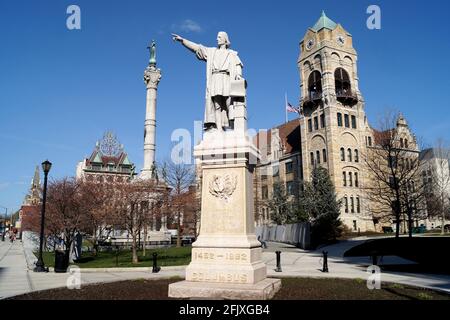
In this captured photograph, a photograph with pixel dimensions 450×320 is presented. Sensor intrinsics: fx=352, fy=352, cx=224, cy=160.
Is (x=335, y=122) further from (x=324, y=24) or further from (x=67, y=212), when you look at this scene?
(x=67, y=212)

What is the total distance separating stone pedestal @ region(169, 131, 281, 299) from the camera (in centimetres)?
697

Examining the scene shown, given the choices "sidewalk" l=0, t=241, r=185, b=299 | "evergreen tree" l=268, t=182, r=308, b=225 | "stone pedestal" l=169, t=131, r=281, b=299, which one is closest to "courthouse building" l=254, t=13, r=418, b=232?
"evergreen tree" l=268, t=182, r=308, b=225

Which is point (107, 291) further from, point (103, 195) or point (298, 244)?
point (298, 244)

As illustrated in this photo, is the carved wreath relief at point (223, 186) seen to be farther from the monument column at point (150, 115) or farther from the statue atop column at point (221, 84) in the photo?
the monument column at point (150, 115)

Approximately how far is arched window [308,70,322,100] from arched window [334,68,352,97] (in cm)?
→ 245

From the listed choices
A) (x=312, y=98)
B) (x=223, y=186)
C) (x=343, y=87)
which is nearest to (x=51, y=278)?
(x=223, y=186)

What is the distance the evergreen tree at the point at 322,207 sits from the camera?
3503cm

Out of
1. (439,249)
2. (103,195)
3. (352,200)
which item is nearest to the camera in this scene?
(439,249)

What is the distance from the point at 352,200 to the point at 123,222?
3778cm

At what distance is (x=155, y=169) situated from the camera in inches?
1642

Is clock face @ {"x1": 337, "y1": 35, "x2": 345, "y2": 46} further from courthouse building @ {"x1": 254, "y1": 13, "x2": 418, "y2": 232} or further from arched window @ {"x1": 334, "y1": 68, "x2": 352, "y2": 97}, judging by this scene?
arched window @ {"x1": 334, "y1": 68, "x2": 352, "y2": 97}

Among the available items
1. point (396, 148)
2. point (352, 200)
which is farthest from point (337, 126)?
point (396, 148)

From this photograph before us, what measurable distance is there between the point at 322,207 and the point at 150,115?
25218 mm

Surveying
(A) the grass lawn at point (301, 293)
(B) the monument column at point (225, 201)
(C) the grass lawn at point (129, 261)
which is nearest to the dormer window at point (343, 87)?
(C) the grass lawn at point (129, 261)
